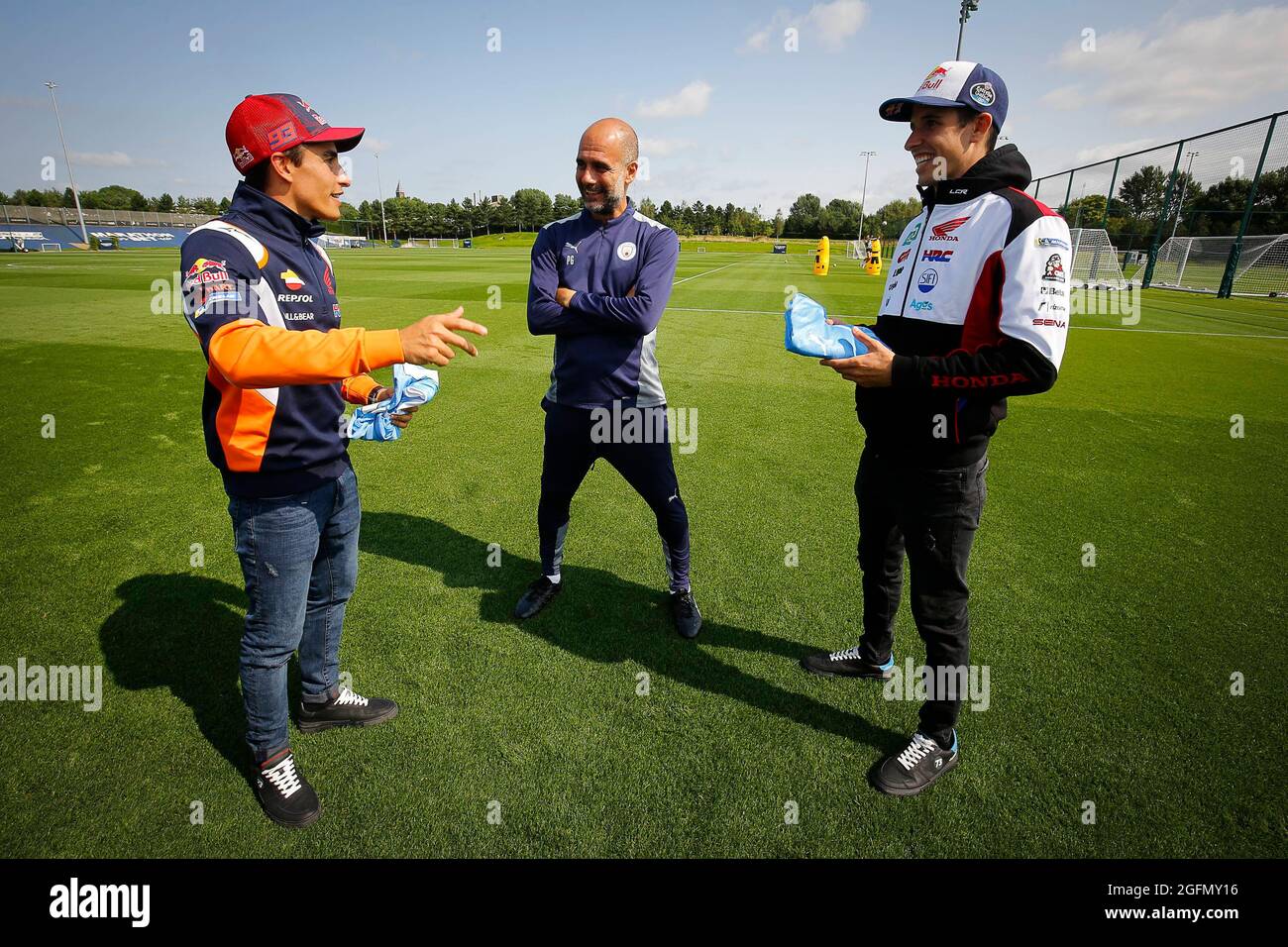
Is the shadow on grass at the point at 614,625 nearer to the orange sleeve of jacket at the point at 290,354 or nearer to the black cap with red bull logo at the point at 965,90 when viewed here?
the orange sleeve of jacket at the point at 290,354

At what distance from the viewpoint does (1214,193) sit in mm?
28516

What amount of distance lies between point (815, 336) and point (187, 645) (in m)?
3.68

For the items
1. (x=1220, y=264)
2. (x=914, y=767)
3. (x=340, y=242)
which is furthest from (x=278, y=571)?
(x=340, y=242)

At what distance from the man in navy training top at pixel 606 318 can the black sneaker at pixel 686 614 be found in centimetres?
60

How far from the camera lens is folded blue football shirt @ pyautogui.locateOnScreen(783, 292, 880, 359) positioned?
212 cm

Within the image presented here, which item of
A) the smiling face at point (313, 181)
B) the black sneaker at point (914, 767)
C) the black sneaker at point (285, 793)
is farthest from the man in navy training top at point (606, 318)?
the black sneaker at point (285, 793)

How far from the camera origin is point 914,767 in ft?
8.51

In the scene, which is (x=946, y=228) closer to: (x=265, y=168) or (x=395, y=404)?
(x=395, y=404)

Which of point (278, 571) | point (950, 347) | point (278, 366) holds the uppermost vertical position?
point (950, 347)

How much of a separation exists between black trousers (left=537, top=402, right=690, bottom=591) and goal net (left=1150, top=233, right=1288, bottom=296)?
30941mm

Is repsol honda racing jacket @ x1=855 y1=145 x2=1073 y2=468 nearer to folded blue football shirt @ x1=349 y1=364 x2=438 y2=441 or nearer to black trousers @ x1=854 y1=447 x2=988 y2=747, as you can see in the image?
black trousers @ x1=854 y1=447 x2=988 y2=747

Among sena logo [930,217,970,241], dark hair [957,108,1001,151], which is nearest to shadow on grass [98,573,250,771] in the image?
sena logo [930,217,970,241]
